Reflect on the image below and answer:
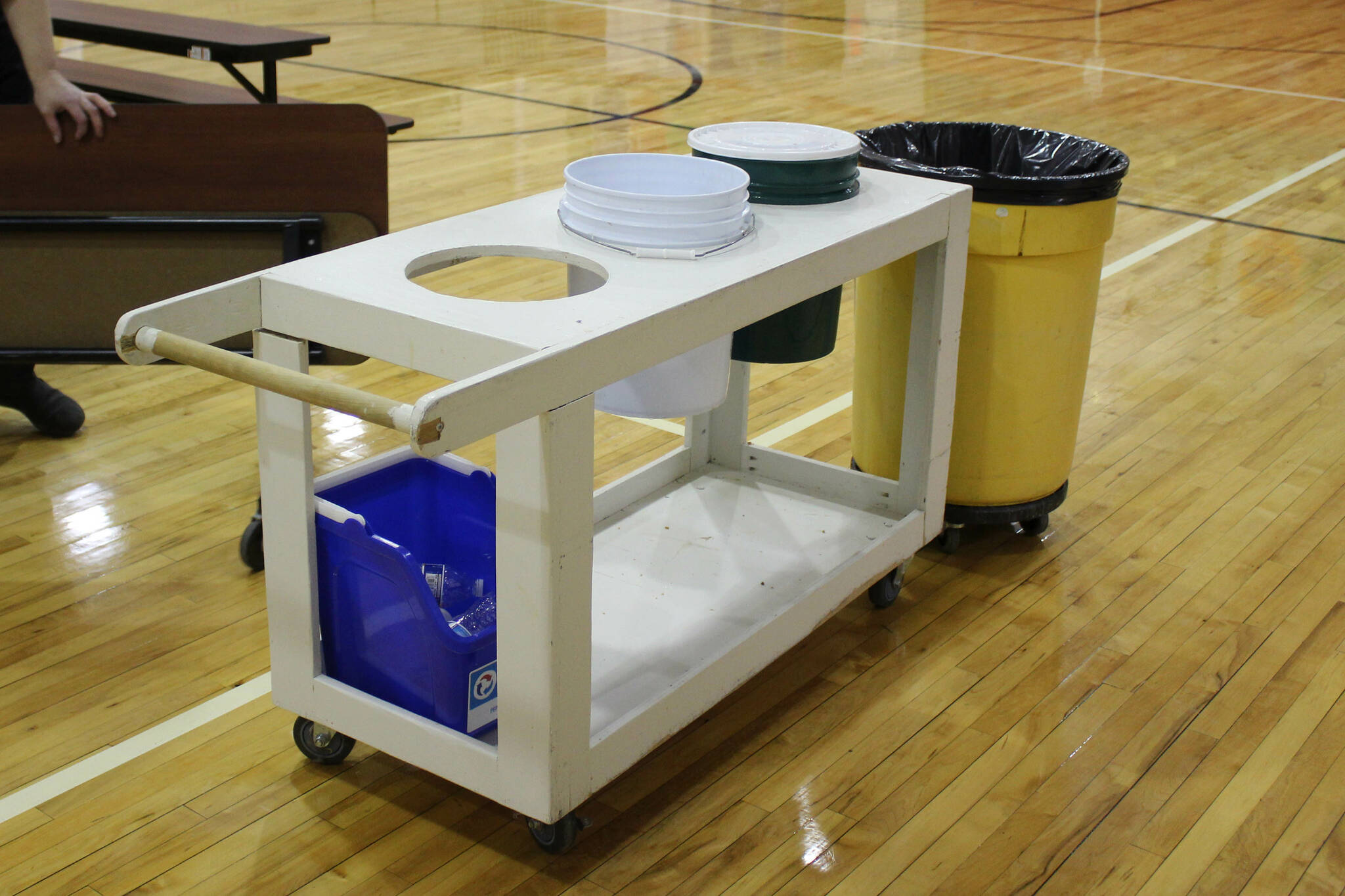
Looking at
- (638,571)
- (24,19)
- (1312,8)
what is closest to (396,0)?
(1312,8)

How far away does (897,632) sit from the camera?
7.71 feet

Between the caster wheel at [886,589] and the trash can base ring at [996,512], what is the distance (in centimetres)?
20

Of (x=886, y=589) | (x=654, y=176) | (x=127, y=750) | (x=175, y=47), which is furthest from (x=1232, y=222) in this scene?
(x=127, y=750)

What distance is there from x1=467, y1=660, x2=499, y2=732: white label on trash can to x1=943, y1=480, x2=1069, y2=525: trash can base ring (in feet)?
3.51

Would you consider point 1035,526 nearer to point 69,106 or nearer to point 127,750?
point 127,750

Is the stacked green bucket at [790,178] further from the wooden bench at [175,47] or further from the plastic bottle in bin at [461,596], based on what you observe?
the wooden bench at [175,47]

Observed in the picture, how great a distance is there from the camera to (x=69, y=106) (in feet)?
7.29

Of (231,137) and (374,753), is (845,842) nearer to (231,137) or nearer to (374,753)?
(374,753)

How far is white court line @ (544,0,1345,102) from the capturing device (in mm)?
7262

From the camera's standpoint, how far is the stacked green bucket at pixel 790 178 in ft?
6.72

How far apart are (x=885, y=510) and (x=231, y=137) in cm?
131

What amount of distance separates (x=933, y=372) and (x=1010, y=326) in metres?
0.23

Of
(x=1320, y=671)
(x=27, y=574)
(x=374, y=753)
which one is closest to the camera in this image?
(x=374, y=753)

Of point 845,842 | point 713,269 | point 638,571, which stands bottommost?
point 845,842
